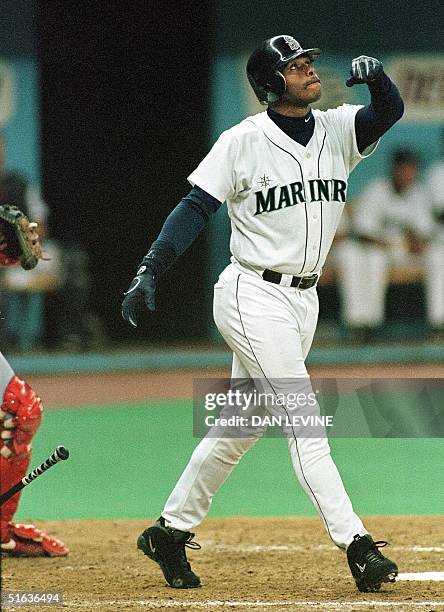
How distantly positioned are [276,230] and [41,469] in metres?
1.17

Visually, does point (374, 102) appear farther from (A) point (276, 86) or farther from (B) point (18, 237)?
(B) point (18, 237)

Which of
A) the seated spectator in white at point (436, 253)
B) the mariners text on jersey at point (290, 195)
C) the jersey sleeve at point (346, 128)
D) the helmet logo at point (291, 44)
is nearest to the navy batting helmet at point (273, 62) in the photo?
the helmet logo at point (291, 44)

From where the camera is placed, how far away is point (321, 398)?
5699 mm

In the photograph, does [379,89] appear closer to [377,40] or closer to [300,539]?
[300,539]

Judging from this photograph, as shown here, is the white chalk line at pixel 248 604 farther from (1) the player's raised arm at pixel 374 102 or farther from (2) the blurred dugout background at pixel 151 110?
(2) the blurred dugout background at pixel 151 110

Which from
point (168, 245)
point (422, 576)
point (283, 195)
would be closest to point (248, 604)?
point (422, 576)

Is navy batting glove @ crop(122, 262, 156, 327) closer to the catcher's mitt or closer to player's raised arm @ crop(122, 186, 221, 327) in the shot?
player's raised arm @ crop(122, 186, 221, 327)

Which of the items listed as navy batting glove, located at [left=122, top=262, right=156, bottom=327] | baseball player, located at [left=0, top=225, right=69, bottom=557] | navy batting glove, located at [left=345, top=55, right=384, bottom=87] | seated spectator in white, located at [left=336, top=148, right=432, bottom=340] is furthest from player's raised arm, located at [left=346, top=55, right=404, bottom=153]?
seated spectator in white, located at [left=336, top=148, right=432, bottom=340]

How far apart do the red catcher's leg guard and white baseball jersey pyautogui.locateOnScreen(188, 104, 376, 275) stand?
1002 millimetres

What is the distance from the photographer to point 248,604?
4.23 metres

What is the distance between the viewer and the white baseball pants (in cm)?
427

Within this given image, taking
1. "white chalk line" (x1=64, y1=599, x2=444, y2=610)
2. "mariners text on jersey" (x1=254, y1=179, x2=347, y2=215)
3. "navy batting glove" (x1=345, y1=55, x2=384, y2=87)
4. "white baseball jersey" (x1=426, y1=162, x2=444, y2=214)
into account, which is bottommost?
"white chalk line" (x1=64, y1=599, x2=444, y2=610)

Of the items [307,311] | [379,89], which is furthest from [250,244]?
[379,89]

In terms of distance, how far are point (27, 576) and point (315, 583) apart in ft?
3.60
